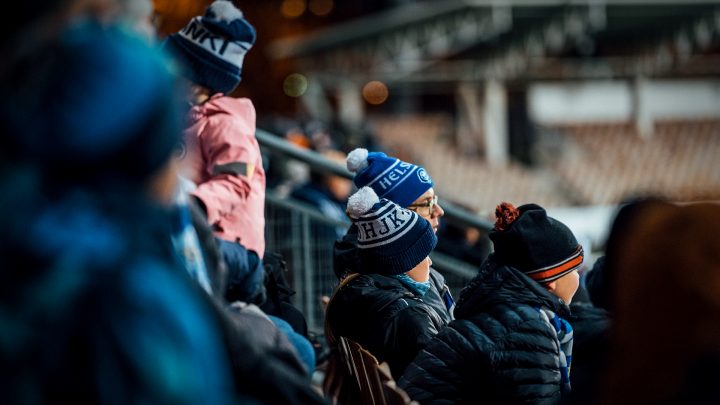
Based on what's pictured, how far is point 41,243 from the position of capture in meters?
1.46

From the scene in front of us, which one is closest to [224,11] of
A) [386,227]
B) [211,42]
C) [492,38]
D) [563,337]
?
[211,42]

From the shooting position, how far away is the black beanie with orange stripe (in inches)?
136

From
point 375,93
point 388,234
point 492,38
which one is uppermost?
point 388,234

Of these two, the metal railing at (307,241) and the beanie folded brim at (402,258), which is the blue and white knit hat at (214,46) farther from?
the metal railing at (307,241)

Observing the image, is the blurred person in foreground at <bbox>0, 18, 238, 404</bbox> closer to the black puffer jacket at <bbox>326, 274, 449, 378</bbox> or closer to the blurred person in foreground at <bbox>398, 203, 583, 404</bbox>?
the blurred person in foreground at <bbox>398, 203, 583, 404</bbox>

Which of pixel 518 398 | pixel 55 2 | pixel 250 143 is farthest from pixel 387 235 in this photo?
pixel 55 2

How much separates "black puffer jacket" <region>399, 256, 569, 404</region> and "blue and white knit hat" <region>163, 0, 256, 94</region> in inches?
51.9

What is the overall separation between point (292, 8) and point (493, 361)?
75.7 feet

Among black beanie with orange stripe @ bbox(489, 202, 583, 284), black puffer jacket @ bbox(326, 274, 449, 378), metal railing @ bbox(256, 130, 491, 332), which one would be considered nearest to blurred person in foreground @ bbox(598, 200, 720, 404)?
black beanie with orange stripe @ bbox(489, 202, 583, 284)

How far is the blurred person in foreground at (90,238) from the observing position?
1.44 metres

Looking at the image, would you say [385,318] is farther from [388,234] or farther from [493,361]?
[493,361]

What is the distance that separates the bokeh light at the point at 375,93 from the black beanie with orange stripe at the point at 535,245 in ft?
64.2

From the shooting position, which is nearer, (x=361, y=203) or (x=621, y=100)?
(x=361, y=203)

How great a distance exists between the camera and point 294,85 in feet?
79.3
